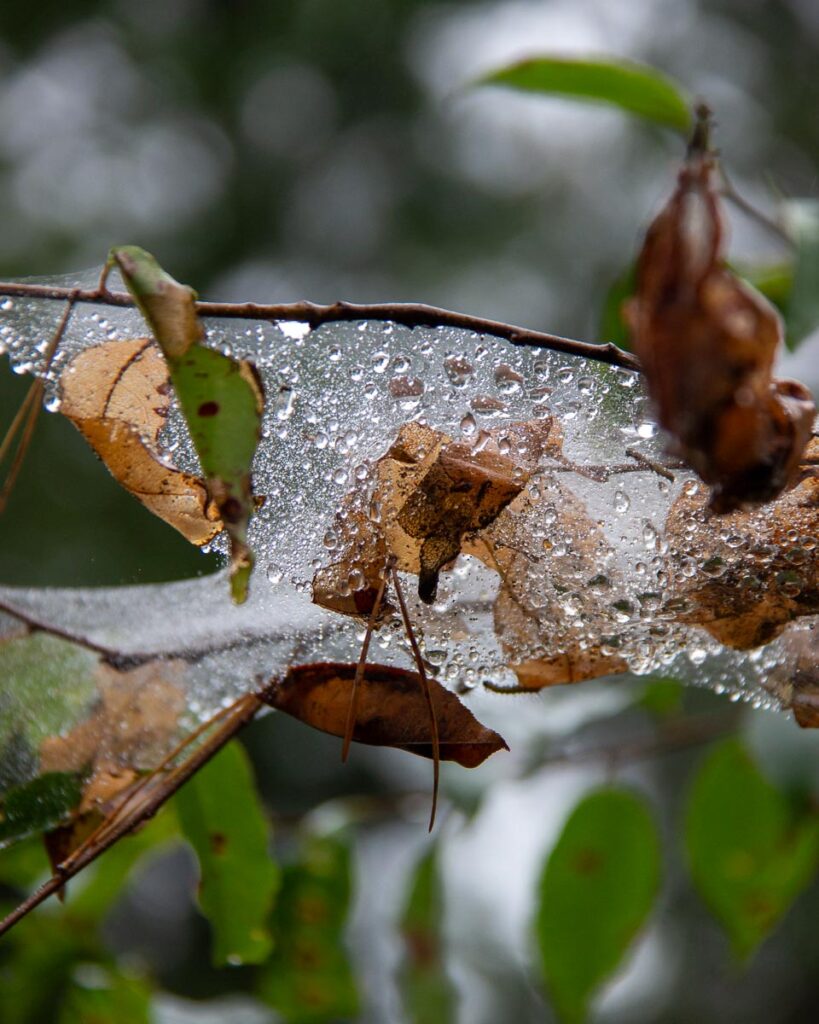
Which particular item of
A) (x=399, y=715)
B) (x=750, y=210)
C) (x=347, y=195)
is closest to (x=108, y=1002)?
(x=399, y=715)

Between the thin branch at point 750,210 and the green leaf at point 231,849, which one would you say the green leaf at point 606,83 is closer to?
the thin branch at point 750,210

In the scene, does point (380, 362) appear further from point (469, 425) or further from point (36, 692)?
point (36, 692)

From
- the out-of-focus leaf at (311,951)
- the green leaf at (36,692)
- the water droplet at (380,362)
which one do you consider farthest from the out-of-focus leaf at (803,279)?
the out-of-focus leaf at (311,951)

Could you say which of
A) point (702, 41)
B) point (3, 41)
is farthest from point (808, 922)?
point (3, 41)

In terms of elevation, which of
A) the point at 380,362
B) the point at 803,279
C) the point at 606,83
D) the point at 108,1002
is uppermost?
the point at 606,83

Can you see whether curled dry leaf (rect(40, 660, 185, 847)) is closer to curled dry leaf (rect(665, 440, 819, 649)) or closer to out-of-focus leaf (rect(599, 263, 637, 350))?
curled dry leaf (rect(665, 440, 819, 649))

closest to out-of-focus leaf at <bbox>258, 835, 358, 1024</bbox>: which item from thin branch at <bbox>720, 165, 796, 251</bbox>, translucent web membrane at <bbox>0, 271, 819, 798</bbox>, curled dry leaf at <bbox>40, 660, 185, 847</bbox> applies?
curled dry leaf at <bbox>40, 660, 185, 847</bbox>
